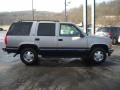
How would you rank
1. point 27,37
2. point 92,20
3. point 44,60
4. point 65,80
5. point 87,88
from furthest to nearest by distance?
point 92,20 → point 44,60 → point 27,37 → point 65,80 → point 87,88

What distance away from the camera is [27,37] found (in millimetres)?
14797

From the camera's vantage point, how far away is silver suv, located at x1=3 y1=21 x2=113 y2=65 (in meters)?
14.8

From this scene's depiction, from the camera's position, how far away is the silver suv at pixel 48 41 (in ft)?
48.6

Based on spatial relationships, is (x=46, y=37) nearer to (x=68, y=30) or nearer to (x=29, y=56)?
(x=68, y=30)

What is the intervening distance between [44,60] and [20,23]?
2.69m

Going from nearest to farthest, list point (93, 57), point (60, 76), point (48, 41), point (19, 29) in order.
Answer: point (60, 76)
point (48, 41)
point (19, 29)
point (93, 57)

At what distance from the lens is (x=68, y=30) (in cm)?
1495

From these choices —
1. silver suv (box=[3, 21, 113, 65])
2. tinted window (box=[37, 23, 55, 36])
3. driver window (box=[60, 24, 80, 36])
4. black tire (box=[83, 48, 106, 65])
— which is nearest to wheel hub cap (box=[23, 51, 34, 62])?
silver suv (box=[3, 21, 113, 65])

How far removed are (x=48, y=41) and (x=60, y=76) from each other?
3.10 meters

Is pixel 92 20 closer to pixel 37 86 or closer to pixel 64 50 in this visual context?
pixel 64 50

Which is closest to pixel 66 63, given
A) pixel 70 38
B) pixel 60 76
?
pixel 70 38

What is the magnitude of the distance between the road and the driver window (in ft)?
4.47

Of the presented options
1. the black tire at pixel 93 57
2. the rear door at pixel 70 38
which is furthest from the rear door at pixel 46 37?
the black tire at pixel 93 57

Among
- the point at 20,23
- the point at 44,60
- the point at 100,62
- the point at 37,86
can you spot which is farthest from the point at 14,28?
the point at 37,86
